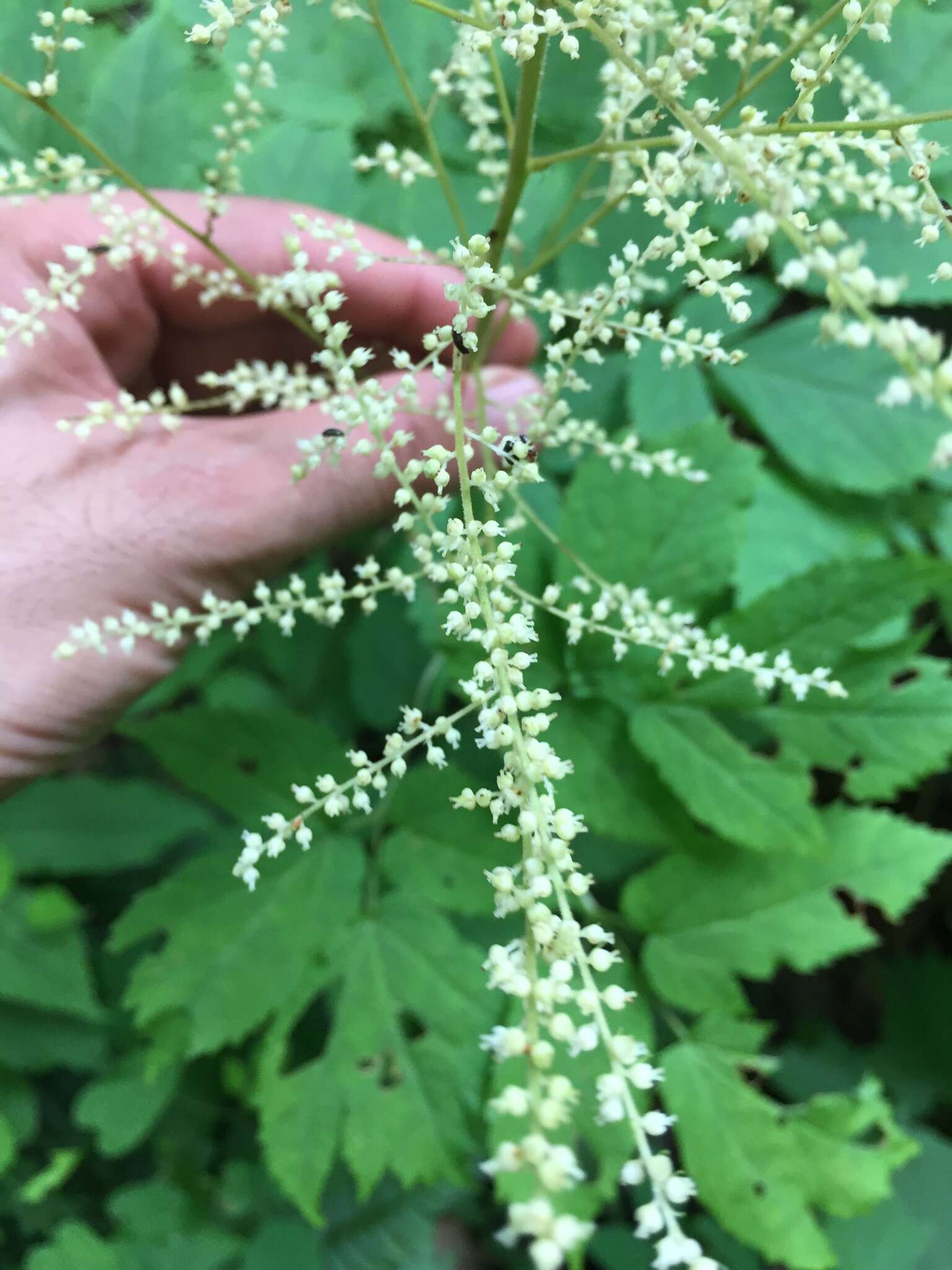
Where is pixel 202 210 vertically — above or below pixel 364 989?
above

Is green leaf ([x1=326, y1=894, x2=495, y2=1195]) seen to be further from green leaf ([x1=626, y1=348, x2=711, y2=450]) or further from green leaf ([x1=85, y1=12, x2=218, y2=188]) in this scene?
green leaf ([x1=85, y1=12, x2=218, y2=188])

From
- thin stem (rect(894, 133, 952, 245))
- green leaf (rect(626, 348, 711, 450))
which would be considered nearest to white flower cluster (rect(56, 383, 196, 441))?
thin stem (rect(894, 133, 952, 245))

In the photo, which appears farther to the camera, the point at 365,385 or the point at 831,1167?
the point at 831,1167

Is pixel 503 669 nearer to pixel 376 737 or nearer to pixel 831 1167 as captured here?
pixel 831 1167

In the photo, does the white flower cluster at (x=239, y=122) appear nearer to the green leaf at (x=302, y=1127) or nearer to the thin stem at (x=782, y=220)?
the thin stem at (x=782, y=220)

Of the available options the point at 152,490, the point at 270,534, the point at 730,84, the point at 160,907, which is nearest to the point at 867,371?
the point at 730,84

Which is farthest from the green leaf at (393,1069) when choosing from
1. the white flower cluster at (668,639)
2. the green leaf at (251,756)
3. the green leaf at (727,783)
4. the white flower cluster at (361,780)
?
the white flower cluster at (361,780)
